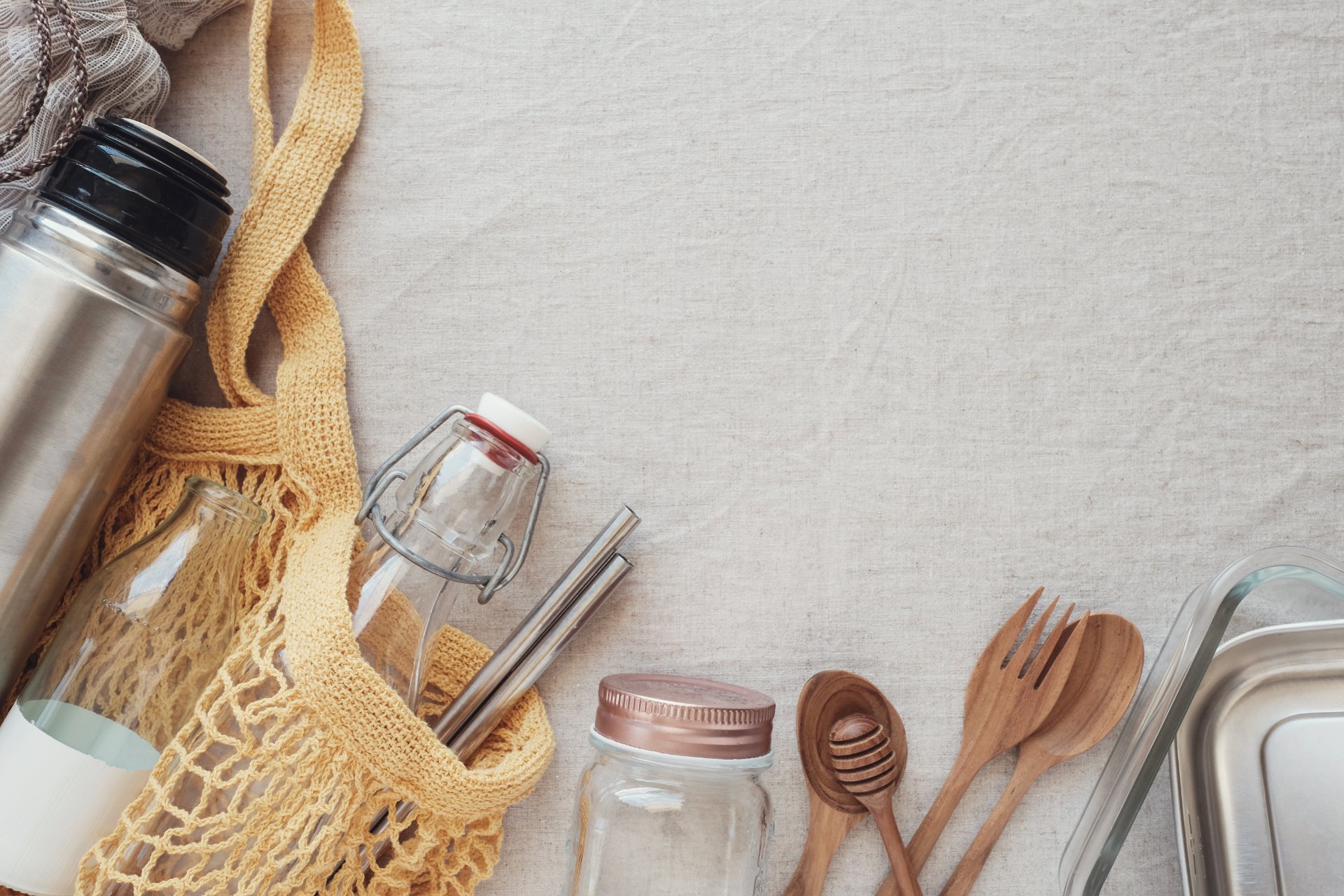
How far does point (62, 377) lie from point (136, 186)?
0.10 metres

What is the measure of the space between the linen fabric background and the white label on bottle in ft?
0.65

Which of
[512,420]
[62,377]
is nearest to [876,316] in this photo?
[512,420]

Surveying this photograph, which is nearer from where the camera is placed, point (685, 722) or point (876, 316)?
point (685, 722)

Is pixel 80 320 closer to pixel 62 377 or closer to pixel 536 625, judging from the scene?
pixel 62 377

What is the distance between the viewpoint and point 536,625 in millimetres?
478

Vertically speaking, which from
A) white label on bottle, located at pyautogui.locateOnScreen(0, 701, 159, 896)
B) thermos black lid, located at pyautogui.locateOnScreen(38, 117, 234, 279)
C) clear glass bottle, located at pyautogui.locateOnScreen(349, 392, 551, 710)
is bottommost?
white label on bottle, located at pyautogui.locateOnScreen(0, 701, 159, 896)

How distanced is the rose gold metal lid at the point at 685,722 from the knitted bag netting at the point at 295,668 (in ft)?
0.23

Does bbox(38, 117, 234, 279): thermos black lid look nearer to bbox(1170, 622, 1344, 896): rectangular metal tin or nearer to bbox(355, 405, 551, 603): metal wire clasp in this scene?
bbox(355, 405, 551, 603): metal wire clasp

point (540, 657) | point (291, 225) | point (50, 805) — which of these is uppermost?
point (291, 225)

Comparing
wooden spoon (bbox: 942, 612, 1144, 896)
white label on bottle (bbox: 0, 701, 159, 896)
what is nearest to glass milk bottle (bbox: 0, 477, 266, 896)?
white label on bottle (bbox: 0, 701, 159, 896)

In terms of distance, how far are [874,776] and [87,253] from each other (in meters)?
0.49

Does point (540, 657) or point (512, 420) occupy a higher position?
point (512, 420)

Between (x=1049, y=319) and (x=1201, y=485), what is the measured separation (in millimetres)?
132

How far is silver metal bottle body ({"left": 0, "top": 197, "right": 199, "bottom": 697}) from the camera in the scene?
42cm
